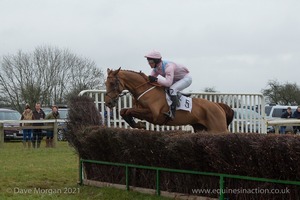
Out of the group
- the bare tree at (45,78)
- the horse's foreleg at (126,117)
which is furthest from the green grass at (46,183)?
the bare tree at (45,78)

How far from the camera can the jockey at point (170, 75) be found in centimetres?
877

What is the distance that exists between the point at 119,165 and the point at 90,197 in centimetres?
71

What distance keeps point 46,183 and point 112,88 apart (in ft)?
6.29

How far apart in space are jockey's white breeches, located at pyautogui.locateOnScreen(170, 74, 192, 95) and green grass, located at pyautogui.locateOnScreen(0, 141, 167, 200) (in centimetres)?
208

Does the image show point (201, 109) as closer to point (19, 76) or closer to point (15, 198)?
point (15, 198)

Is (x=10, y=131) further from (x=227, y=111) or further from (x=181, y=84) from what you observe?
(x=181, y=84)

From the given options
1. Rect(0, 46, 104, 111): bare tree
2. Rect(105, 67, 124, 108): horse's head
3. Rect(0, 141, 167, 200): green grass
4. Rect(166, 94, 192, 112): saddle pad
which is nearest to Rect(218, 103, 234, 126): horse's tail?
Rect(166, 94, 192, 112): saddle pad

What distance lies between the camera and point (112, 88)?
8.60 meters

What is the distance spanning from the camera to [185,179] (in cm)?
667

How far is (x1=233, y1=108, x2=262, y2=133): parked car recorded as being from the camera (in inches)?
481

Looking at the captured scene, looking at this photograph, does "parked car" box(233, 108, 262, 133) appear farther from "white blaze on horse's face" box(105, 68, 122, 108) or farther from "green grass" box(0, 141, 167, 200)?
"white blaze on horse's face" box(105, 68, 122, 108)

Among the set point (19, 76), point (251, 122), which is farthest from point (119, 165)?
point (19, 76)

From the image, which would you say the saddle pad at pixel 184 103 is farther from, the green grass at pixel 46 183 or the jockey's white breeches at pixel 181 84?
the green grass at pixel 46 183

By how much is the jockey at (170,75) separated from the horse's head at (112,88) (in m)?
0.59
